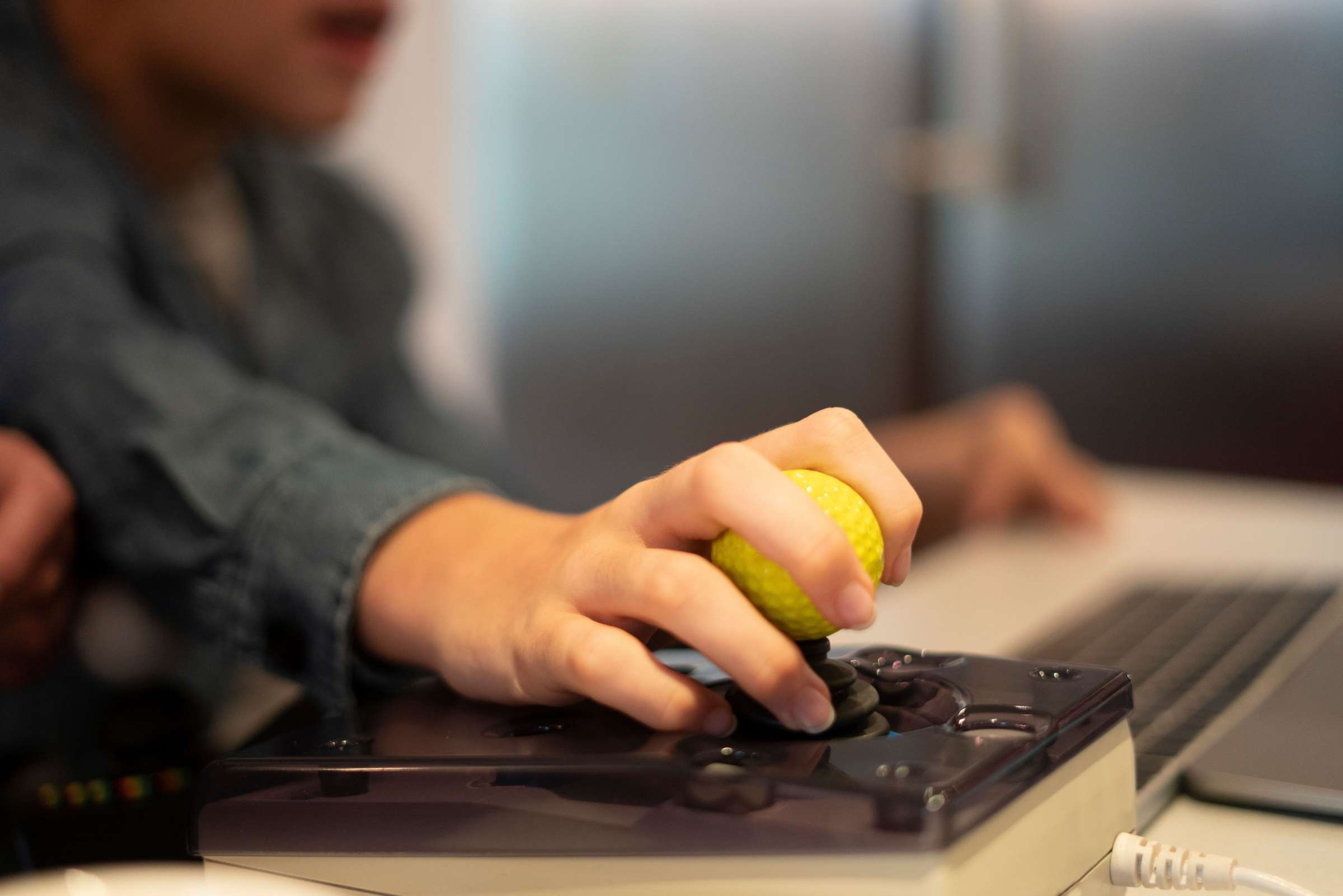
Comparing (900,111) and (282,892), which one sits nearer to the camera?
(282,892)

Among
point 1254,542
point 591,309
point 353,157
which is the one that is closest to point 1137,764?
point 1254,542

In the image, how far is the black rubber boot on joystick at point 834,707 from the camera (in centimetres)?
35

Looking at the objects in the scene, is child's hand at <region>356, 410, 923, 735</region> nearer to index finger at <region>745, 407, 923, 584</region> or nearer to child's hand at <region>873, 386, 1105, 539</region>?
index finger at <region>745, 407, 923, 584</region>

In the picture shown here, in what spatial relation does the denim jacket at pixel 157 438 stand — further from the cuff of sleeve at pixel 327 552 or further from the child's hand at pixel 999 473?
the child's hand at pixel 999 473

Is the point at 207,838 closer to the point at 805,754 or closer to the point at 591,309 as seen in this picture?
the point at 805,754

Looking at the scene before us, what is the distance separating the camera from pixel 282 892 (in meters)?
0.36

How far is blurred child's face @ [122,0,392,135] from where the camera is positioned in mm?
868

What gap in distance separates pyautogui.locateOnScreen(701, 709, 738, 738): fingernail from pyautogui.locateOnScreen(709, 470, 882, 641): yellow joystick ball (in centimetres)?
3

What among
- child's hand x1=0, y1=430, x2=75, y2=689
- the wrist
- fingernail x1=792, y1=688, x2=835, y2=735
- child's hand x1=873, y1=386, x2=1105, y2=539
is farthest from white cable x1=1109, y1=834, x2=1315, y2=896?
child's hand x1=873, y1=386, x2=1105, y2=539

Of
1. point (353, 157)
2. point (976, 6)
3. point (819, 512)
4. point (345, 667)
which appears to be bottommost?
point (345, 667)

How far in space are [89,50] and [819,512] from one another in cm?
77

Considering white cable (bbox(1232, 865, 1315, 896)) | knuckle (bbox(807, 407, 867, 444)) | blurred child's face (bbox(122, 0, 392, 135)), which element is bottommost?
white cable (bbox(1232, 865, 1315, 896))

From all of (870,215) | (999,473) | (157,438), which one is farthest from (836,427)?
(870,215)

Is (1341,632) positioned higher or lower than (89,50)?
lower
